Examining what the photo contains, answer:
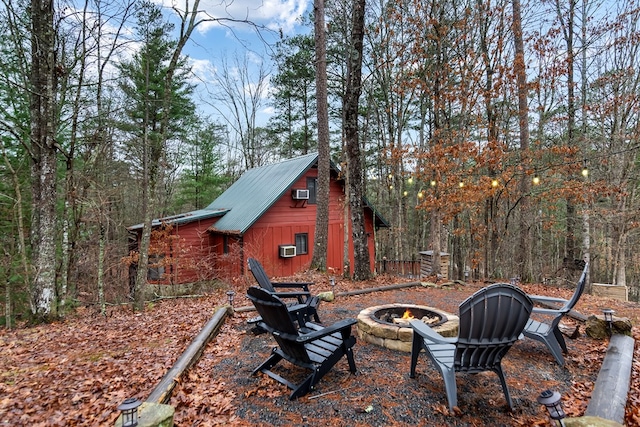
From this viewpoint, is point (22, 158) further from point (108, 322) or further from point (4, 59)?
point (108, 322)

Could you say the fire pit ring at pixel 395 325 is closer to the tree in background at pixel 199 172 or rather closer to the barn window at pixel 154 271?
the barn window at pixel 154 271

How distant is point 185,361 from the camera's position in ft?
10.2

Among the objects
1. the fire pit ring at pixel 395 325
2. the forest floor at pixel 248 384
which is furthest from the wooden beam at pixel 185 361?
the fire pit ring at pixel 395 325

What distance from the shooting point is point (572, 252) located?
1343cm

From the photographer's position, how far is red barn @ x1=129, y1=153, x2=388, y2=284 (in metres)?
11.0

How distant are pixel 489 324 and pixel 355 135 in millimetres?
5559

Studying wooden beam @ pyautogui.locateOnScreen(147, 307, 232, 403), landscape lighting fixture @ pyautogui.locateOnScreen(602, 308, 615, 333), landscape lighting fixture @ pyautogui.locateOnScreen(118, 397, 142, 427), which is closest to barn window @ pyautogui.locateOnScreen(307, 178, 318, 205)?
wooden beam @ pyautogui.locateOnScreen(147, 307, 232, 403)

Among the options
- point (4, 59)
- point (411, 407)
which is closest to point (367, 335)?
point (411, 407)

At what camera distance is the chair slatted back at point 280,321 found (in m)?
2.57

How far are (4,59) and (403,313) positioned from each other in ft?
30.6

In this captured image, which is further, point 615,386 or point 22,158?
point 22,158

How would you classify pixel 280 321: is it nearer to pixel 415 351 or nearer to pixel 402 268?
pixel 415 351

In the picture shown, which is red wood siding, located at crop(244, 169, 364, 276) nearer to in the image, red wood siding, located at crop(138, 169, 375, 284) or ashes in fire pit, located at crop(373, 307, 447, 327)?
red wood siding, located at crop(138, 169, 375, 284)

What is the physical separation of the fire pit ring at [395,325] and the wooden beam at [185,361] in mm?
1874
